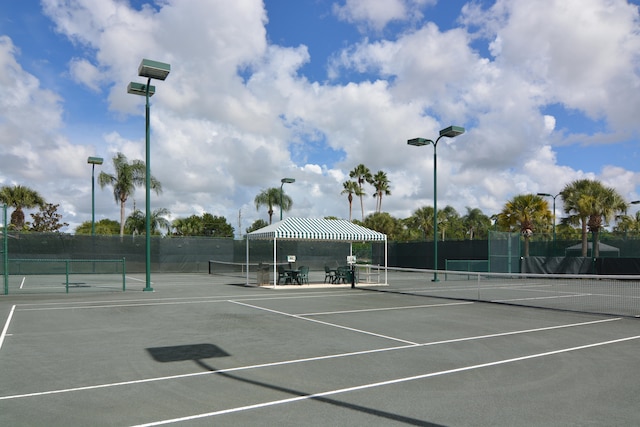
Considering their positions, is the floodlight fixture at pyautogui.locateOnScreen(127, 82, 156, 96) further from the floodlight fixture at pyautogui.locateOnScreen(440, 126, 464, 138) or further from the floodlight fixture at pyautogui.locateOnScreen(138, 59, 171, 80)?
the floodlight fixture at pyautogui.locateOnScreen(440, 126, 464, 138)

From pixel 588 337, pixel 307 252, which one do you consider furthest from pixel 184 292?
pixel 307 252

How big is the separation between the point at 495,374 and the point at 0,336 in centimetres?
929

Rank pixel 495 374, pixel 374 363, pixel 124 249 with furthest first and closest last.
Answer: pixel 124 249 → pixel 374 363 → pixel 495 374

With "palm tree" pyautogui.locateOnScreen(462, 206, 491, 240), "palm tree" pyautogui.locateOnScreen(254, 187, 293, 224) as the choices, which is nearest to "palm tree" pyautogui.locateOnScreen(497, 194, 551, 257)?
"palm tree" pyautogui.locateOnScreen(254, 187, 293, 224)

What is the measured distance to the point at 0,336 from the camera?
418 inches

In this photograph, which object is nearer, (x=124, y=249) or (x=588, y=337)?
(x=588, y=337)

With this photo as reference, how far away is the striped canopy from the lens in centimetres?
2427

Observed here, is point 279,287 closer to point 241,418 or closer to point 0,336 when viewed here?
point 0,336

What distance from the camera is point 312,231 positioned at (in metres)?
25.2

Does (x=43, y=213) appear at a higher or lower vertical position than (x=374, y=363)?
higher

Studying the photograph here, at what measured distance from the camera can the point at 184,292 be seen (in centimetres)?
2128

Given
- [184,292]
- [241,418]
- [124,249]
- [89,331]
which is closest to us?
[241,418]

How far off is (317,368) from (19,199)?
163ft

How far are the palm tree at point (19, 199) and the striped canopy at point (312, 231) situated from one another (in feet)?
109
